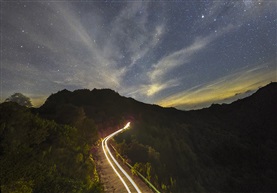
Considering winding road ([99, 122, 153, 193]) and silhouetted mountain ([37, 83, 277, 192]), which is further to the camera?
silhouetted mountain ([37, 83, 277, 192])

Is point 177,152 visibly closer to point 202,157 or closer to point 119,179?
point 202,157

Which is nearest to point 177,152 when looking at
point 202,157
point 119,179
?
point 202,157

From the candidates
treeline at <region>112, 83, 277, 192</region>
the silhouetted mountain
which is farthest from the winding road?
treeline at <region>112, 83, 277, 192</region>

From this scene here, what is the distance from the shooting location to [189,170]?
63562 mm

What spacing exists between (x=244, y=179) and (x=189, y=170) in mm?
37752

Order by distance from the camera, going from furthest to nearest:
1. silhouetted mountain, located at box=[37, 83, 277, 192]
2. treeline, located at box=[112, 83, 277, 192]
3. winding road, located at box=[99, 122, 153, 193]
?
treeline, located at box=[112, 83, 277, 192]
silhouetted mountain, located at box=[37, 83, 277, 192]
winding road, located at box=[99, 122, 153, 193]

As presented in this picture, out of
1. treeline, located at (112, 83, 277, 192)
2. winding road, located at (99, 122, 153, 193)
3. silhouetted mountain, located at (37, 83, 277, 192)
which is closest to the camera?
winding road, located at (99, 122, 153, 193)

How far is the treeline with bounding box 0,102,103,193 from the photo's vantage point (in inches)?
378

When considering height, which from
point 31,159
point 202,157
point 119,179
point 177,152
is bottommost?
point 202,157

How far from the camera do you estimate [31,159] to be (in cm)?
1104

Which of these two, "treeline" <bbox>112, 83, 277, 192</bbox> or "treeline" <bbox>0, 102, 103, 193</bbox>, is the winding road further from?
"treeline" <bbox>112, 83, 277, 192</bbox>

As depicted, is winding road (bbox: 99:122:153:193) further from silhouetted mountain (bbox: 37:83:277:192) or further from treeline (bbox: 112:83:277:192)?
treeline (bbox: 112:83:277:192)

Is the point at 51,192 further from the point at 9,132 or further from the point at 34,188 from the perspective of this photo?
the point at 9,132

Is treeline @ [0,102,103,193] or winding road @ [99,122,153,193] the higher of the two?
treeline @ [0,102,103,193]
